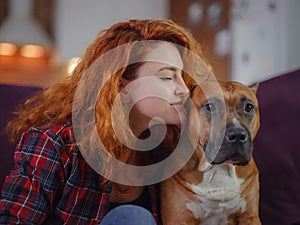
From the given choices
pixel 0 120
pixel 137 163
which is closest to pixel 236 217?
pixel 137 163

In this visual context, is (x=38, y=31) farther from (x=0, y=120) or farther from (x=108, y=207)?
(x=108, y=207)

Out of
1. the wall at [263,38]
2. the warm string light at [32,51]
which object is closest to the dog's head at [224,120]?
the wall at [263,38]

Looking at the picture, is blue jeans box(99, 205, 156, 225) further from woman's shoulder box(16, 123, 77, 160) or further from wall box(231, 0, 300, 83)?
wall box(231, 0, 300, 83)

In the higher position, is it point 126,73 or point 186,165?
point 126,73

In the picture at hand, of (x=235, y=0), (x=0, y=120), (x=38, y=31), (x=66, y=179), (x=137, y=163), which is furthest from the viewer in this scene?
(x=38, y=31)

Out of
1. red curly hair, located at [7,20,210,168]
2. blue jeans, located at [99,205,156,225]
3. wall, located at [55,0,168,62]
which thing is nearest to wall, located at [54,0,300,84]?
wall, located at [55,0,168,62]

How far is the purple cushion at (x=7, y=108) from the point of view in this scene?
1.43m

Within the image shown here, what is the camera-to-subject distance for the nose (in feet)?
3.85

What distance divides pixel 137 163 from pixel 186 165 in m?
0.12

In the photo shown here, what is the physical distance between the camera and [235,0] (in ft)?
10.2

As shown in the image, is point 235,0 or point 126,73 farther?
point 235,0

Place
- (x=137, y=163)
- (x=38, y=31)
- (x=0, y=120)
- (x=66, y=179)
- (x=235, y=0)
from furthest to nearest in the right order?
(x=38, y=31) < (x=235, y=0) < (x=0, y=120) < (x=137, y=163) < (x=66, y=179)

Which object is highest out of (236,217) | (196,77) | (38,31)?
(196,77)

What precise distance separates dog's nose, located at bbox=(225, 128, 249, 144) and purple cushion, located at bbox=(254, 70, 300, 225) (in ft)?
1.51
